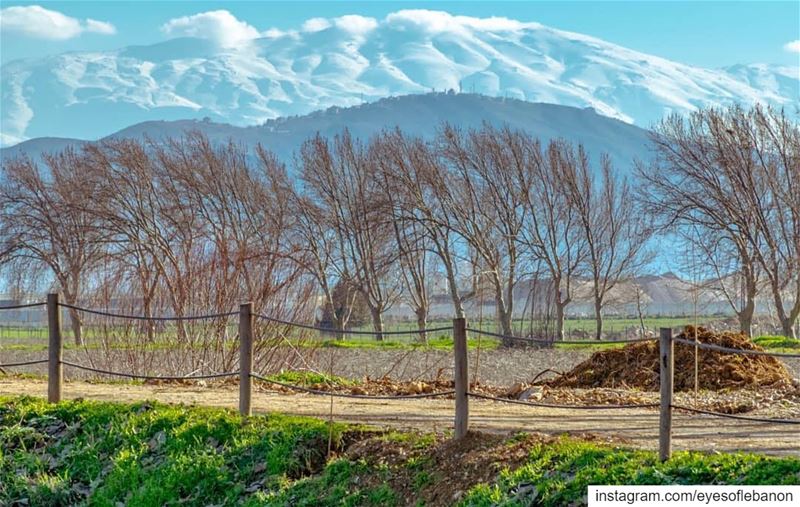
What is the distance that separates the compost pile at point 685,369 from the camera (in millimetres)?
17281

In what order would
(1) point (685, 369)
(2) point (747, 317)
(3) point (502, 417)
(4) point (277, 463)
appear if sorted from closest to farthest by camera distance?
(4) point (277, 463)
(3) point (502, 417)
(1) point (685, 369)
(2) point (747, 317)

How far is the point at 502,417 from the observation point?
12.8m

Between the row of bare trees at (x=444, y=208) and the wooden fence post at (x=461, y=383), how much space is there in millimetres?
30903

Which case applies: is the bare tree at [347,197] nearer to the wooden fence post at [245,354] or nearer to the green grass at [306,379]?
the green grass at [306,379]

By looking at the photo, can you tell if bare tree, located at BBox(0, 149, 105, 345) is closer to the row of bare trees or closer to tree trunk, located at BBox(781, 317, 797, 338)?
the row of bare trees

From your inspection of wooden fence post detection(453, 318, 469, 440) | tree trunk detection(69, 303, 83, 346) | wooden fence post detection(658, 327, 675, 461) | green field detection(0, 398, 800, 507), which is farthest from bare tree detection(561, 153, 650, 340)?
wooden fence post detection(658, 327, 675, 461)

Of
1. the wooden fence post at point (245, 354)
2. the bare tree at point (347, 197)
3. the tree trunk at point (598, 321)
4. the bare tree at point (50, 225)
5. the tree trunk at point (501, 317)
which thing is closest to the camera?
the wooden fence post at point (245, 354)

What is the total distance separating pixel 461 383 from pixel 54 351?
264 inches

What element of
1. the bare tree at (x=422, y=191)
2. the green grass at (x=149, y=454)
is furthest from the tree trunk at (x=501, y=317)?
the green grass at (x=149, y=454)

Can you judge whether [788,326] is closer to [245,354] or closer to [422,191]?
[422,191]

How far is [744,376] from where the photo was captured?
17.3 metres

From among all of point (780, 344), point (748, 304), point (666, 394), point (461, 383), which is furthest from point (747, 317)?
point (666, 394)

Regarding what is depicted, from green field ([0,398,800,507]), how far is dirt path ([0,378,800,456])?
0.86 meters

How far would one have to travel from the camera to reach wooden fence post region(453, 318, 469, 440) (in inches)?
419
